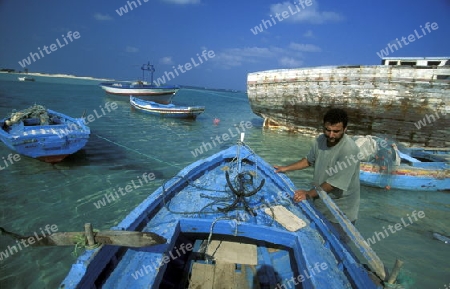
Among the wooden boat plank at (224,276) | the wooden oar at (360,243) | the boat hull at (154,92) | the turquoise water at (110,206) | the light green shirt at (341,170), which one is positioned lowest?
the turquoise water at (110,206)

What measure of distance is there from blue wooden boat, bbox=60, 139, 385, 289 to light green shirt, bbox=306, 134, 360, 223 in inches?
18.4

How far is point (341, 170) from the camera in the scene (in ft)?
10.1

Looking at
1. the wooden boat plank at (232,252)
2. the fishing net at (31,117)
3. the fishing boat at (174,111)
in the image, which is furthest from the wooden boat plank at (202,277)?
the fishing boat at (174,111)

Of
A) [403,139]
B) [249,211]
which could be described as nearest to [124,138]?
[249,211]

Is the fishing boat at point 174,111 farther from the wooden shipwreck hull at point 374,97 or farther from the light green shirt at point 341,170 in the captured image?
the light green shirt at point 341,170

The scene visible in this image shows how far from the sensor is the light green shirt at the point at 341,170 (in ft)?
9.95

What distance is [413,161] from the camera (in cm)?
823

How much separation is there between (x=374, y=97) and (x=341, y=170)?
960 centimetres

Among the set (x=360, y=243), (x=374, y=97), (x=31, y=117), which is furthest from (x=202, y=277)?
(x=374, y=97)

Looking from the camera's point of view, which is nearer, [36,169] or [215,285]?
[215,285]

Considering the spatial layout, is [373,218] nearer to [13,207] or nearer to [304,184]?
[304,184]

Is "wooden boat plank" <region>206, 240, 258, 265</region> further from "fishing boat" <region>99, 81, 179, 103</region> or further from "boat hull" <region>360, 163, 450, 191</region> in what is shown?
→ "fishing boat" <region>99, 81, 179, 103</region>

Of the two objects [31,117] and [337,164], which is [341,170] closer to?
[337,164]

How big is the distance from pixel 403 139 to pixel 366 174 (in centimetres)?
527
